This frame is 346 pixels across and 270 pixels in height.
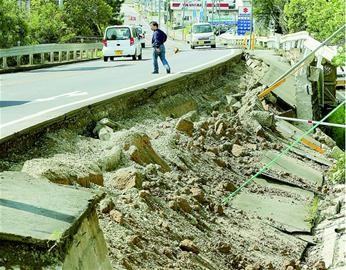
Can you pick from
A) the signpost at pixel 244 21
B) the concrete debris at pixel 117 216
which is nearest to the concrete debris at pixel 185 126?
the concrete debris at pixel 117 216

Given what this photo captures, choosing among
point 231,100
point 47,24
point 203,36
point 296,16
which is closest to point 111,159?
point 231,100

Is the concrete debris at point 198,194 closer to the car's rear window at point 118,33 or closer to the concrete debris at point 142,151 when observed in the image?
the concrete debris at point 142,151

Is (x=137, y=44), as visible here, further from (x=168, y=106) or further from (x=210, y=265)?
(x=210, y=265)

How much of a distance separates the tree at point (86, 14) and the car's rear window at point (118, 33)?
13194mm

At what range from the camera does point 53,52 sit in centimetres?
3284

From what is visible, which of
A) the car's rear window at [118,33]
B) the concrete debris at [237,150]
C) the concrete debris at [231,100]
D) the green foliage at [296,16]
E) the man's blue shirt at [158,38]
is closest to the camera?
the concrete debris at [237,150]

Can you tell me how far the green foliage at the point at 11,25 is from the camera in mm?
28694

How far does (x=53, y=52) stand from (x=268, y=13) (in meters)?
48.1

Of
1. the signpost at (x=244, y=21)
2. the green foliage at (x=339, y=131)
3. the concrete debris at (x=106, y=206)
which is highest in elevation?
the signpost at (x=244, y=21)

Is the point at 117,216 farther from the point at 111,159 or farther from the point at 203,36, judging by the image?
the point at 203,36

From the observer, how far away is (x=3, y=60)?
2655 centimetres

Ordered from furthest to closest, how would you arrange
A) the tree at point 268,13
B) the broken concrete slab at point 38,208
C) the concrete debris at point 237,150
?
1. the tree at point 268,13
2. the concrete debris at point 237,150
3. the broken concrete slab at point 38,208

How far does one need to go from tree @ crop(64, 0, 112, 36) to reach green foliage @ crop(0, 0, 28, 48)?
16799 millimetres

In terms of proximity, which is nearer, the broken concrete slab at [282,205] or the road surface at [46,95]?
the road surface at [46,95]
